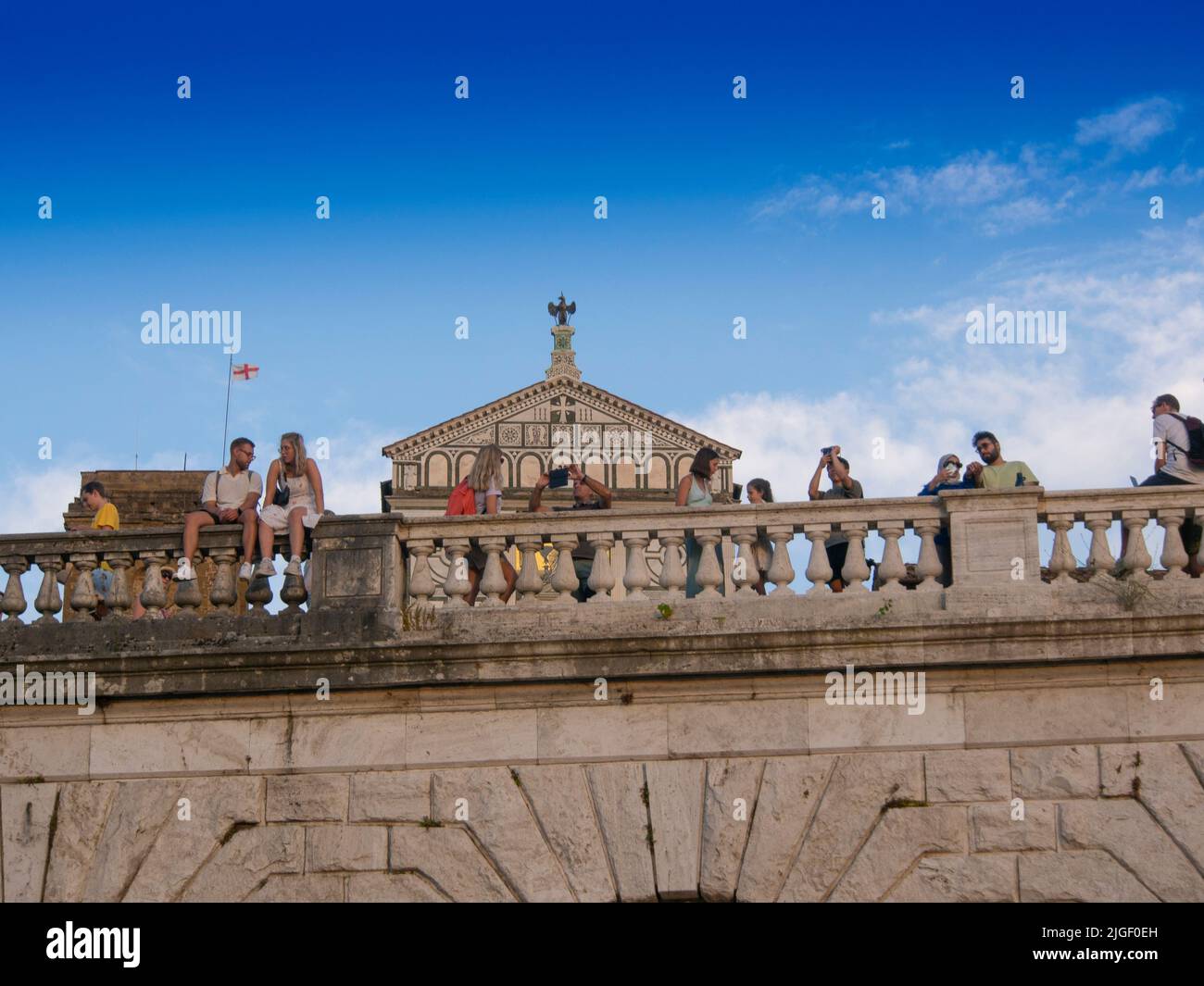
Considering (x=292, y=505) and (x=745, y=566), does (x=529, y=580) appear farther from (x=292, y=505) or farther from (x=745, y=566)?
(x=292, y=505)

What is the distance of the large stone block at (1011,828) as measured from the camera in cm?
1116

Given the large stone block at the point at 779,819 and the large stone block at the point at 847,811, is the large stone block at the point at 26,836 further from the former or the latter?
the large stone block at the point at 847,811

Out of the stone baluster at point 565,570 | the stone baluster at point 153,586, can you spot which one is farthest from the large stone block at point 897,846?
the stone baluster at point 153,586

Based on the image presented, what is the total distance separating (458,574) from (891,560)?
3.04m

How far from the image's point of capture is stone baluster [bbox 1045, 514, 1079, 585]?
11.8m

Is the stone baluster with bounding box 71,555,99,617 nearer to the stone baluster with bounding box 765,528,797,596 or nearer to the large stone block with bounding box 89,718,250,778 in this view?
the large stone block with bounding box 89,718,250,778

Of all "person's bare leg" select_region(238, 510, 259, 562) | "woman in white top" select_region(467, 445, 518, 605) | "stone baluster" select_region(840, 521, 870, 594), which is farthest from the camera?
"woman in white top" select_region(467, 445, 518, 605)

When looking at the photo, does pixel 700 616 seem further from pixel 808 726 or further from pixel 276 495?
pixel 276 495

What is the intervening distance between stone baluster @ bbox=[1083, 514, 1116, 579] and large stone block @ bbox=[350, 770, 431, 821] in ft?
15.7

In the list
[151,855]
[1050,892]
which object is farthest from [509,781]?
[1050,892]

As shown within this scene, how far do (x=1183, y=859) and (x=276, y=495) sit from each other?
6.84 meters

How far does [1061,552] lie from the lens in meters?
11.9

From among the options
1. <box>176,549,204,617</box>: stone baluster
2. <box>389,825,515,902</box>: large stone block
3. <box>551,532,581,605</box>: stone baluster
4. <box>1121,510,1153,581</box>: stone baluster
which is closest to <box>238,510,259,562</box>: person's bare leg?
<box>176,549,204,617</box>: stone baluster

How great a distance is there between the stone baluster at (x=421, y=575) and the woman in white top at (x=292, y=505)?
0.74m
